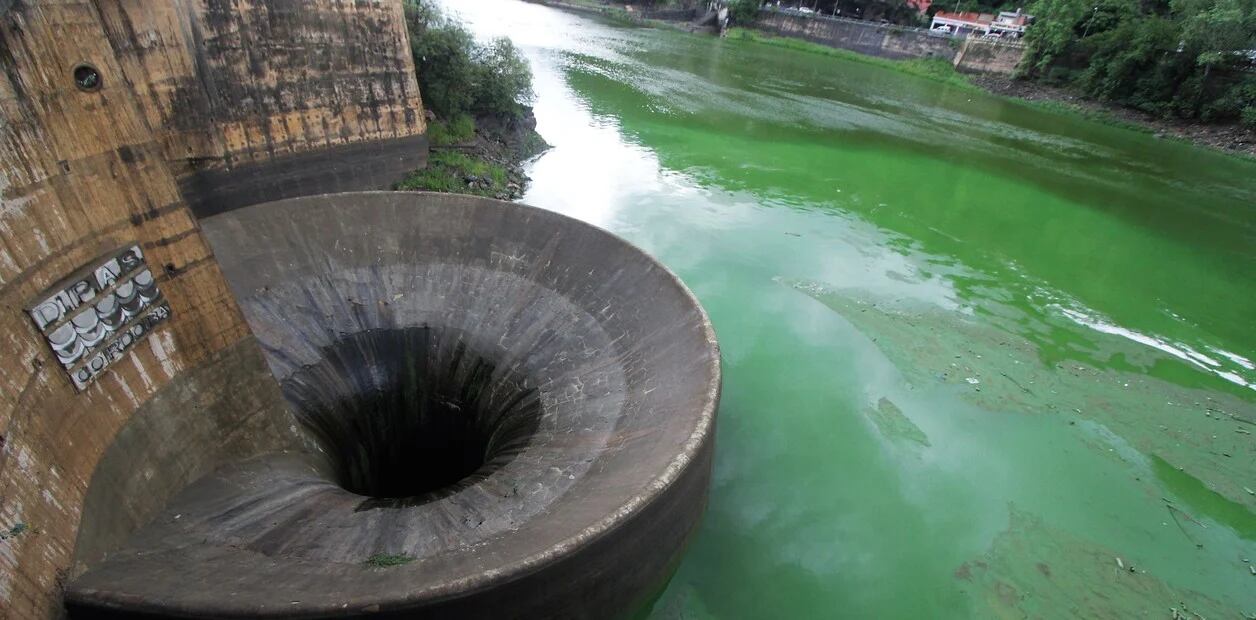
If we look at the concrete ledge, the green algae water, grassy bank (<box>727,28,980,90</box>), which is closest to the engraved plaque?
the concrete ledge

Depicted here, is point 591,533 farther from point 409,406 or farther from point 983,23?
point 983,23

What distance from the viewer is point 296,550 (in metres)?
4.91

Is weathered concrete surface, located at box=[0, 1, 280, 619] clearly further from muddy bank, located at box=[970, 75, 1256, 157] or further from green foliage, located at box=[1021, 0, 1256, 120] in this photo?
muddy bank, located at box=[970, 75, 1256, 157]

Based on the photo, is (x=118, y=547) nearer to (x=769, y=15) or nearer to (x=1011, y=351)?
(x=1011, y=351)

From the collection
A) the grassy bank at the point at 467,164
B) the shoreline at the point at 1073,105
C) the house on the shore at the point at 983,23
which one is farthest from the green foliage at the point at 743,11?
the grassy bank at the point at 467,164

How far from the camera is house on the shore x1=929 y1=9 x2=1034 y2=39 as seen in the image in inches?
1490

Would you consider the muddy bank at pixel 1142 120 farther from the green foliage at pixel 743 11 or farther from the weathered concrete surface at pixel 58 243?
the weathered concrete surface at pixel 58 243

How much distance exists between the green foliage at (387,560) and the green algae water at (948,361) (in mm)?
2430

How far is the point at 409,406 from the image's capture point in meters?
8.14

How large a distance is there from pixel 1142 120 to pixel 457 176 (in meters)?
30.7

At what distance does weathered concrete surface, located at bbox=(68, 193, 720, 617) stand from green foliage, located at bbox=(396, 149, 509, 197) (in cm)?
404

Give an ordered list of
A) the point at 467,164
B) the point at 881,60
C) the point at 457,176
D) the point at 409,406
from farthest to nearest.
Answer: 1. the point at 881,60
2. the point at 467,164
3. the point at 457,176
4. the point at 409,406

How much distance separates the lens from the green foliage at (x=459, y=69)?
47.9 ft

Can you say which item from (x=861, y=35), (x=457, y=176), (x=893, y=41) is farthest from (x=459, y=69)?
(x=861, y=35)
